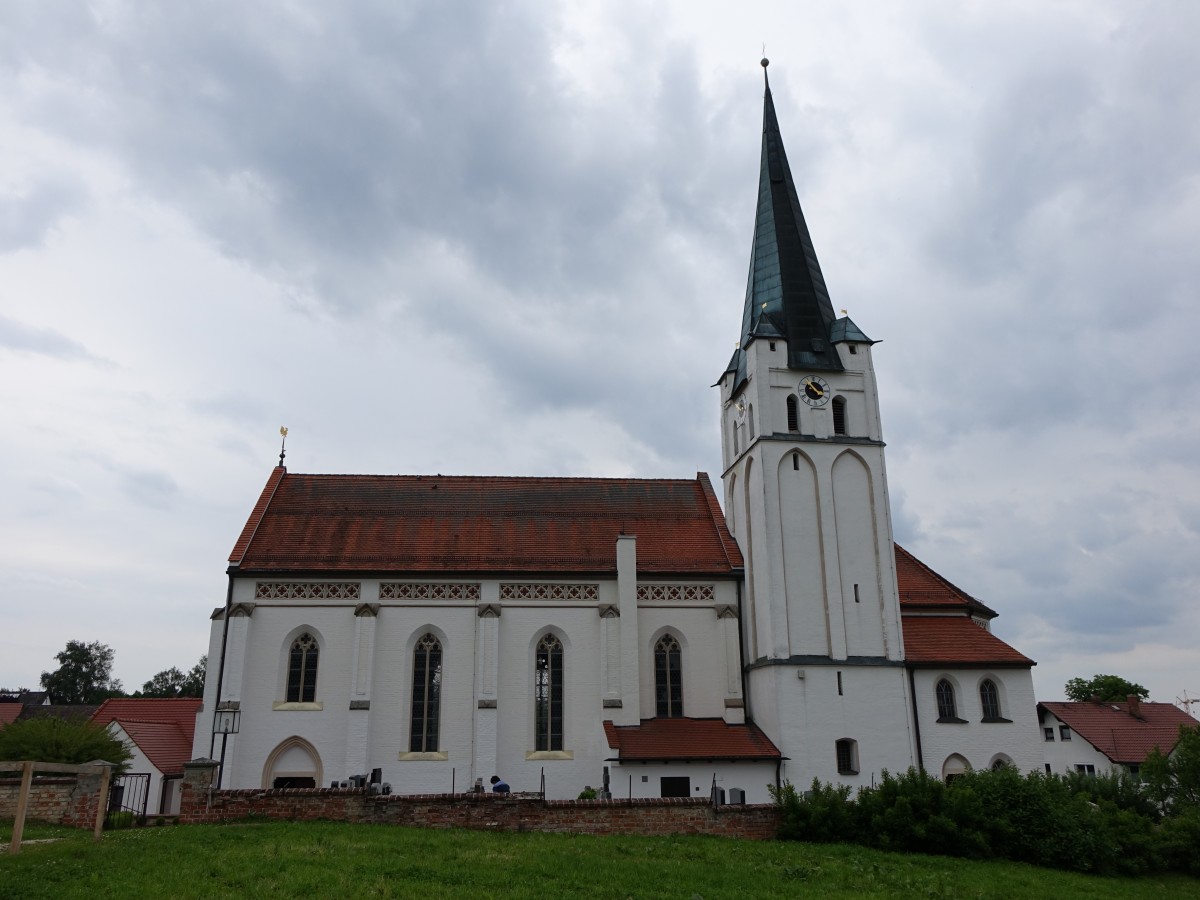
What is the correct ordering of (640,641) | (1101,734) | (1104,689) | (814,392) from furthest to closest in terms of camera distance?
(1104,689)
(1101,734)
(814,392)
(640,641)

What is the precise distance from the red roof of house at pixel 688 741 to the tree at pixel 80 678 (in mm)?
87715

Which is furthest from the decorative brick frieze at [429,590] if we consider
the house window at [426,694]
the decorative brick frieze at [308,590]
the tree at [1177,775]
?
the tree at [1177,775]

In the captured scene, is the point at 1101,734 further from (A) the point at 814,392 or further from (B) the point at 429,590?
(B) the point at 429,590

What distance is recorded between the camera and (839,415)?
3184 cm

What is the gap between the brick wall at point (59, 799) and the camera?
63.8 ft

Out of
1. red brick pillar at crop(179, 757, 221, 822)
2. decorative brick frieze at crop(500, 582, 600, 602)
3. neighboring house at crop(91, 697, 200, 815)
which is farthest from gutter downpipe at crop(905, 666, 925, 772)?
neighboring house at crop(91, 697, 200, 815)

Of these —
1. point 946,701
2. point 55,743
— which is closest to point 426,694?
point 55,743

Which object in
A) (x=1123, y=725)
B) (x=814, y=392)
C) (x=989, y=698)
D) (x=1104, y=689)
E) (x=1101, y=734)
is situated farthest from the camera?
(x=1104, y=689)

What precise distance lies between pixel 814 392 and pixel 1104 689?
5650cm

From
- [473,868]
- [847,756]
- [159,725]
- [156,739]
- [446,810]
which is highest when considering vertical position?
[159,725]

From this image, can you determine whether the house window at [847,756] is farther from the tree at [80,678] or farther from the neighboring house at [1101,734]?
the tree at [80,678]

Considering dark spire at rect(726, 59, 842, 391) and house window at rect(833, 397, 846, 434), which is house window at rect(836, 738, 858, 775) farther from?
dark spire at rect(726, 59, 842, 391)

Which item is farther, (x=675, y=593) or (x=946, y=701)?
(x=675, y=593)

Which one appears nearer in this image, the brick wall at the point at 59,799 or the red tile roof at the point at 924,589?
the brick wall at the point at 59,799
